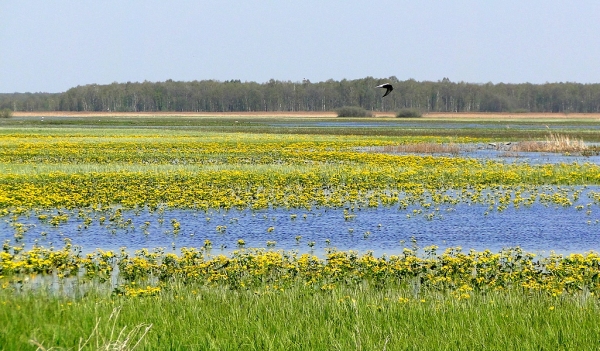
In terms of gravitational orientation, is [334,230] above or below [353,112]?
below

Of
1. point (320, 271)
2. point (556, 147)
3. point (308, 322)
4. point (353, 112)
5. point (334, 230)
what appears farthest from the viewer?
point (353, 112)

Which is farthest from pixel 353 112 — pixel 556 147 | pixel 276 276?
pixel 276 276

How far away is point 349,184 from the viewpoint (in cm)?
2900

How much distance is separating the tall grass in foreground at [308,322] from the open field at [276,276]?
0.03 meters

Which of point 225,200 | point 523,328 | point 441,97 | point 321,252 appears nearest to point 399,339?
point 523,328

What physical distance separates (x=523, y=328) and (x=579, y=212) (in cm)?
1553

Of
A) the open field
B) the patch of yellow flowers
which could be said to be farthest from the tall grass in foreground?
the patch of yellow flowers

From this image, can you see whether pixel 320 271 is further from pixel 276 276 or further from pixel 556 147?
pixel 556 147

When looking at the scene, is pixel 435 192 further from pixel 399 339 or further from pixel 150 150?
pixel 150 150

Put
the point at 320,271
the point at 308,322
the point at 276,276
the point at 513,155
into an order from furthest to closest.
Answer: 1. the point at 513,155
2. the point at 320,271
3. the point at 276,276
4. the point at 308,322

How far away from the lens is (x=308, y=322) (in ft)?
28.5

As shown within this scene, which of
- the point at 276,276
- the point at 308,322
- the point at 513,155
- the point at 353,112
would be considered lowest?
the point at 513,155

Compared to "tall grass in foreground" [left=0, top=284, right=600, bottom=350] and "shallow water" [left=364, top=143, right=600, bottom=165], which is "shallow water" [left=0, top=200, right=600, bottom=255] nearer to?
"tall grass in foreground" [left=0, top=284, right=600, bottom=350]

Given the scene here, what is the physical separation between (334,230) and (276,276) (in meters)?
6.37
